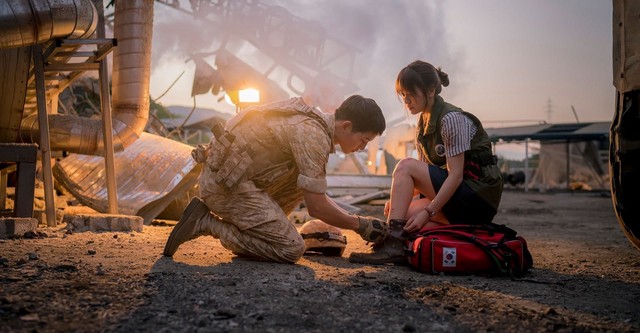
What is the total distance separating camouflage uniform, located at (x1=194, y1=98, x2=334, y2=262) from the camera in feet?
10.9

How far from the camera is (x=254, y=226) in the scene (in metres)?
3.38

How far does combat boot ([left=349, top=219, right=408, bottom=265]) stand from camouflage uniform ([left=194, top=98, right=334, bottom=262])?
497 mm

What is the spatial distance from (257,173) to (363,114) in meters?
0.82

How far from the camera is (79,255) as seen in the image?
326cm

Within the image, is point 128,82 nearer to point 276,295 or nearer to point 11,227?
point 11,227

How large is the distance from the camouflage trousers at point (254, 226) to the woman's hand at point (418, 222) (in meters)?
0.75

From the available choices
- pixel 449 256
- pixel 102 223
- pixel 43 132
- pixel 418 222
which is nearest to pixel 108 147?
pixel 43 132

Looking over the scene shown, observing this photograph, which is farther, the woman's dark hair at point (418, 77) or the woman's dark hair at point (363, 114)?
the woman's dark hair at point (418, 77)

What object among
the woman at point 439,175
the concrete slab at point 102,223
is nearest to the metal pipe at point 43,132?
the concrete slab at point 102,223

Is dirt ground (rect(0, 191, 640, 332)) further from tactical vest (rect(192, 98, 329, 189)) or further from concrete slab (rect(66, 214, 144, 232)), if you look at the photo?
concrete slab (rect(66, 214, 144, 232))

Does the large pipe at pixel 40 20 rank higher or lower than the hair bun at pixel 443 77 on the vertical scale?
higher

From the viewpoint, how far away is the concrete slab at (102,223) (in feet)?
15.2

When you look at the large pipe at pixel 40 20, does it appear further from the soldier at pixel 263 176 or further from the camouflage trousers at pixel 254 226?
the camouflage trousers at pixel 254 226

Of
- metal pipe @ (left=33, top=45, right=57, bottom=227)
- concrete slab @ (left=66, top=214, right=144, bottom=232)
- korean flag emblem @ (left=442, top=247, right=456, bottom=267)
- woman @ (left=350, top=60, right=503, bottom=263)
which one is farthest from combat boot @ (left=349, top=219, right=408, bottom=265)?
metal pipe @ (left=33, top=45, right=57, bottom=227)
